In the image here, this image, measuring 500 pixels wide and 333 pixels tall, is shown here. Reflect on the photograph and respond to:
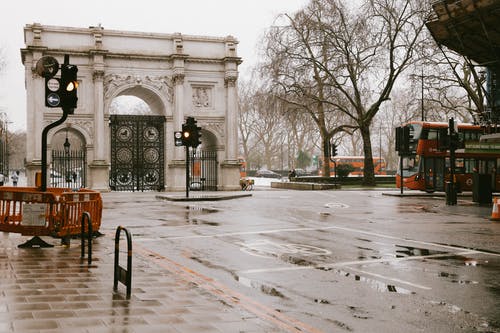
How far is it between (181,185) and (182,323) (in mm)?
35329

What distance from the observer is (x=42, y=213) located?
449 inches

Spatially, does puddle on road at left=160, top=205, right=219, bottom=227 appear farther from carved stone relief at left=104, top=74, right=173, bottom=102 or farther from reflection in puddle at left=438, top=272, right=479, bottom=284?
carved stone relief at left=104, top=74, right=173, bottom=102

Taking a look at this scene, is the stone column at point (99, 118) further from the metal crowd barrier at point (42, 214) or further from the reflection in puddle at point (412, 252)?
the reflection in puddle at point (412, 252)

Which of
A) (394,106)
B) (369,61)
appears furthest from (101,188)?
(394,106)

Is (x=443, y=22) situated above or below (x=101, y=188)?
above

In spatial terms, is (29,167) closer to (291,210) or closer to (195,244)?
(291,210)

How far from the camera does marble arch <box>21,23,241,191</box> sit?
39094 millimetres

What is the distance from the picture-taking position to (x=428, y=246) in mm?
12898

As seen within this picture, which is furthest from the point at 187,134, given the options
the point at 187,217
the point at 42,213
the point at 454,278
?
the point at 454,278

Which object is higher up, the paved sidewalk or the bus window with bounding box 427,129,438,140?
the bus window with bounding box 427,129,438,140

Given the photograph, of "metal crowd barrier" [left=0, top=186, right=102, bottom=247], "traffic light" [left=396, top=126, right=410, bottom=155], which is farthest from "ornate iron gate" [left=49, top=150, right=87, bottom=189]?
"metal crowd barrier" [left=0, top=186, right=102, bottom=247]

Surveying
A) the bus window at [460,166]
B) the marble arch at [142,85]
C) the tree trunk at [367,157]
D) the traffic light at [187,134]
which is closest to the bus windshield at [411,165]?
the bus window at [460,166]

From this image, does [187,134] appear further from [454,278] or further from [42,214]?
[454,278]

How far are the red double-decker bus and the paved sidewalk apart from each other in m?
30.3
